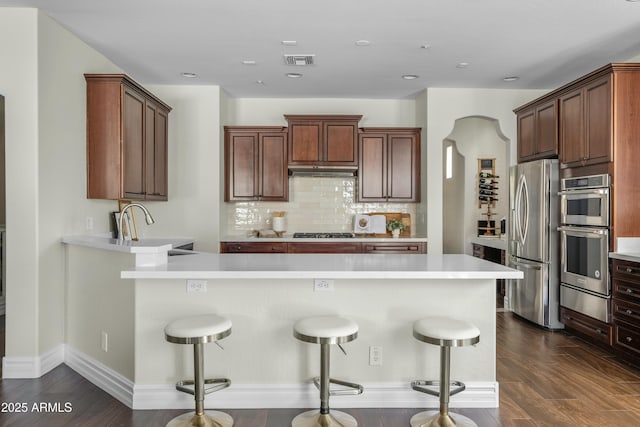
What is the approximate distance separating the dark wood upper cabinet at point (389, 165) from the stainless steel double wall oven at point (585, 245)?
1.85 metres

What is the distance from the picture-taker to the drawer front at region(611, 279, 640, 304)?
3740mm

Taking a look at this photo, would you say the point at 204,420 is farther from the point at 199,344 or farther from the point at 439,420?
the point at 439,420

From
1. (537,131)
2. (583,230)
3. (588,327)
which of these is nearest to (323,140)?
(537,131)

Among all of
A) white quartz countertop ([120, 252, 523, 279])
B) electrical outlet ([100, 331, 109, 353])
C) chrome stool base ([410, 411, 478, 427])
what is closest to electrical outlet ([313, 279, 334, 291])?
white quartz countertop ([120, 252, 523, 279])

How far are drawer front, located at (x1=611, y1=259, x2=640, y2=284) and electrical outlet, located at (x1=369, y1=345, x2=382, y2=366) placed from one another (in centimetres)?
229

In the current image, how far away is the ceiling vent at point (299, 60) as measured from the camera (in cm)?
459

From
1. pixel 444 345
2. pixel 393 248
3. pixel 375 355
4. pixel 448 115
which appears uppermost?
pixel 448 115

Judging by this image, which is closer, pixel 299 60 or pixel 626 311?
pixel 626 311

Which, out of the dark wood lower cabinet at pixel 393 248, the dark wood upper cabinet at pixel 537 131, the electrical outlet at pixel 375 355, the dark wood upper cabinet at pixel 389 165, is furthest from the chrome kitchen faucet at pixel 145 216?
the dark wood upper cabinet at pixel 537 131

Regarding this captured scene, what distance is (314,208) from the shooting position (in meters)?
6.38

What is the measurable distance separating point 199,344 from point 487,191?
644 centimetres

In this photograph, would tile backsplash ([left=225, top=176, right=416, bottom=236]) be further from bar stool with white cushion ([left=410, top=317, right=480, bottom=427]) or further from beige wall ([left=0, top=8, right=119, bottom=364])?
bar stool with white cushion ([left=410, top=317, right=480, bottom=427])

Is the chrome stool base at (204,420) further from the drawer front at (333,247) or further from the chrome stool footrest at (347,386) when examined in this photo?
the drawer front at (333,247)

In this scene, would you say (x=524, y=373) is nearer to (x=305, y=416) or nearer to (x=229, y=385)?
(x=305, y=416)
